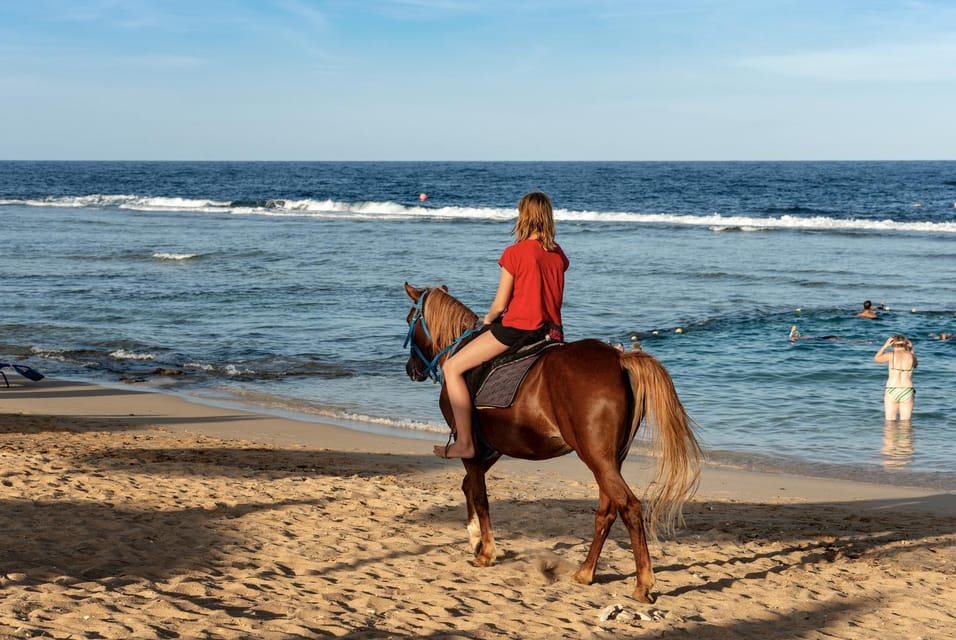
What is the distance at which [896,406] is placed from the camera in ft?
44.0

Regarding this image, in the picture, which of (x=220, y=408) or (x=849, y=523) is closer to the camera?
(x=849, y=523)

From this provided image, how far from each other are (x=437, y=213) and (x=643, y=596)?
54.9 metres

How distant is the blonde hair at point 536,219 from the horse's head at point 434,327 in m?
0.90

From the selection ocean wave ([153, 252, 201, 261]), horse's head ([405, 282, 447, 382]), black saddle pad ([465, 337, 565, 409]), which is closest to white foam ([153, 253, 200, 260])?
ocean wave ([153, 252, 201, 261])

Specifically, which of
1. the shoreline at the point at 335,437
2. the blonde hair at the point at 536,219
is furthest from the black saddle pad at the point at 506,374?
the shoreline at the point at 335,437

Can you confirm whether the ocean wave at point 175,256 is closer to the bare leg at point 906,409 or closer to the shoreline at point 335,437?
the shoreline at point 335,437

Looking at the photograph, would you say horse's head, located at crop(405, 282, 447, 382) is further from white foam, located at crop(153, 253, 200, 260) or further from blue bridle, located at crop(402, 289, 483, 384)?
white foam, located at crop(153, 253, 200, 260)

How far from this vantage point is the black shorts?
6.59 m

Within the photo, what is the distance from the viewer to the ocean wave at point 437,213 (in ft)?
159

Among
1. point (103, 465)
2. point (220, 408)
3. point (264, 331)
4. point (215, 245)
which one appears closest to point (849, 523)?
point (103, 465)

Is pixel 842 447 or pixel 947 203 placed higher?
pixel 947 203

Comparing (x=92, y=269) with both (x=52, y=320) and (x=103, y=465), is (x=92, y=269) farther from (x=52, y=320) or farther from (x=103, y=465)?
(x=103, y=465)

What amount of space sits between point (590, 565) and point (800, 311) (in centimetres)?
1775

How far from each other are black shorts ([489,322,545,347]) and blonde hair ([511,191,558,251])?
0.59 metres
